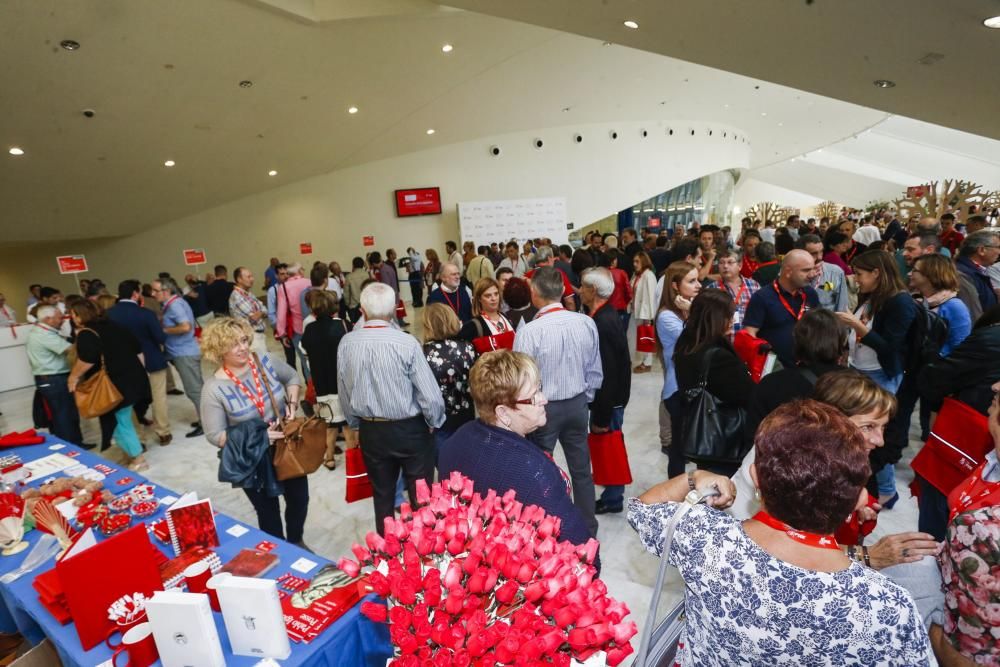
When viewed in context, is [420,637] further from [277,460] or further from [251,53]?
[251,53]

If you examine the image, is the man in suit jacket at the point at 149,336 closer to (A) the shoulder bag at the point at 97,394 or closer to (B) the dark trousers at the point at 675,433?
(A) the shoulder bag at the point at 97,394

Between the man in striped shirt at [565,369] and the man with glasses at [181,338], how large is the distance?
3.59 metres

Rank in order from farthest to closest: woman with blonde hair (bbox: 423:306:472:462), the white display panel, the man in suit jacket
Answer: the white display panel → the man in suit jacket → woman with blonde hair (bbox: 423:306:472:462)

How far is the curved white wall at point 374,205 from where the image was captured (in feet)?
40.2

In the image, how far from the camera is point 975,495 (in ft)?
3.94

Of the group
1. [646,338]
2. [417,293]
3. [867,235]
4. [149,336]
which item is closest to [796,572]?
[646,338]

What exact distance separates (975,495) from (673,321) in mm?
1933

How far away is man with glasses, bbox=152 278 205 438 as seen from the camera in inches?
176

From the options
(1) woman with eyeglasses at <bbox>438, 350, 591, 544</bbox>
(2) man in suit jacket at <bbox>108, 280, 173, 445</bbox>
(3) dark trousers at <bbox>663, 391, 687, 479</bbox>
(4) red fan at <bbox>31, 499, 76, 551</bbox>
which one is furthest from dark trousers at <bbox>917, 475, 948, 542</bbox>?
(2) man in suit jacket at <bbox>108, 280, 173, 445</bbox>

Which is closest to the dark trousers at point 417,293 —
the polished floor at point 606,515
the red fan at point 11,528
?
the polished floor at point 606,515

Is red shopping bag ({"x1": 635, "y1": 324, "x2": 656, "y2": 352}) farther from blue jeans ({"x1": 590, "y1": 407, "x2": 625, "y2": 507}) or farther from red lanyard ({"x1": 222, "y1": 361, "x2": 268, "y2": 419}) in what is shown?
red lanyard ({"x1": 222, "y1": 361, "x2": 268, "y2": 419})

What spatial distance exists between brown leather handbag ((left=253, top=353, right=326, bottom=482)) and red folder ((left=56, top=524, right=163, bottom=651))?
873mm

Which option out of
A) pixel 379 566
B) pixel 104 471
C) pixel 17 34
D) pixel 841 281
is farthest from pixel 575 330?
pixel 17 34

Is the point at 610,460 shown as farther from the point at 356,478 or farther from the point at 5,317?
the point at 5,317
